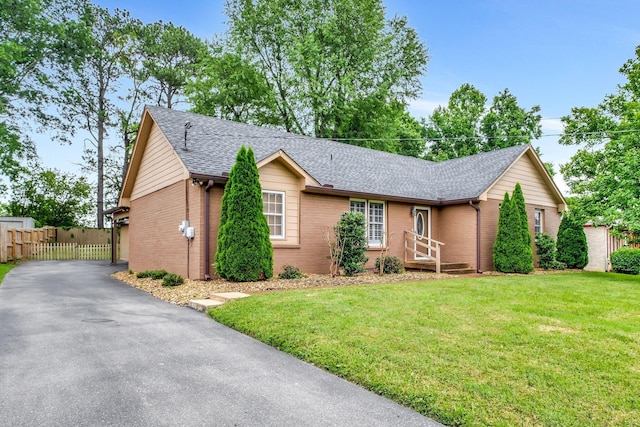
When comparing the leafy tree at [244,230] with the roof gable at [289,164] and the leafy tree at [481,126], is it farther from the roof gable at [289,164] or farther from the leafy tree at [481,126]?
the leafy tree at [481,126]

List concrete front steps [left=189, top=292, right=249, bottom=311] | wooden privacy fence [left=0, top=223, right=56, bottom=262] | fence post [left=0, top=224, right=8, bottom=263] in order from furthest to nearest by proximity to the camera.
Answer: wooden privacy fence [left=0, top=223, right=56, bottom=262] < fence post [left=0, top=224, right=8, bottom=263] < concrete front steps [left=189, top=292, right=249, bottom=311]

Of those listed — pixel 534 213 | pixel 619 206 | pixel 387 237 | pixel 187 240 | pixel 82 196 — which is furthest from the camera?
pixel 82 196

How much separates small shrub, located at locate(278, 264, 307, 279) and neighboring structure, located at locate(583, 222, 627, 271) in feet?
45.9

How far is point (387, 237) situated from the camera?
48.6ft

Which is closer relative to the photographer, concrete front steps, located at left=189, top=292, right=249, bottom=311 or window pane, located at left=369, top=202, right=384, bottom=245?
concrete front steps, located at left=189, top=292, right=249, bottom=311

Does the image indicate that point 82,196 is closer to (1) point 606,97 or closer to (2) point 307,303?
(2) point 307,303

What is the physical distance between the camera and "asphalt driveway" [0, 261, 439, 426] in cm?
326

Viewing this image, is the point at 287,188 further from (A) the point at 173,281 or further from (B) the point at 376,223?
(A) the point at 173,281

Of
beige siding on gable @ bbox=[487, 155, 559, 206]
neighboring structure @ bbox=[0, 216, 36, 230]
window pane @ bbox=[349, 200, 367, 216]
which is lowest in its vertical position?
neighboring structure @ bbox=[0, 216, 36, 230]

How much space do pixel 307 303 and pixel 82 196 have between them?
30075 mm

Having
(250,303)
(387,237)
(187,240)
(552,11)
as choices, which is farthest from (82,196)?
(552,11)

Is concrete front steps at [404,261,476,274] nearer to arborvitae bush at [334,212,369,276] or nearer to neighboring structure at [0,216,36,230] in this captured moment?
arborvitae bush at [334,212,369,276]

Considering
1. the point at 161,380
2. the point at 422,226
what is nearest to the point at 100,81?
the point at 422,226

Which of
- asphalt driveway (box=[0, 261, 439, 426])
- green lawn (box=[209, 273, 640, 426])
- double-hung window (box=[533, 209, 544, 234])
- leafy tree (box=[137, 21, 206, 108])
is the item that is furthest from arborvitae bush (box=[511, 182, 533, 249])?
leafy tree (box=[137, 21, 206, 108])
